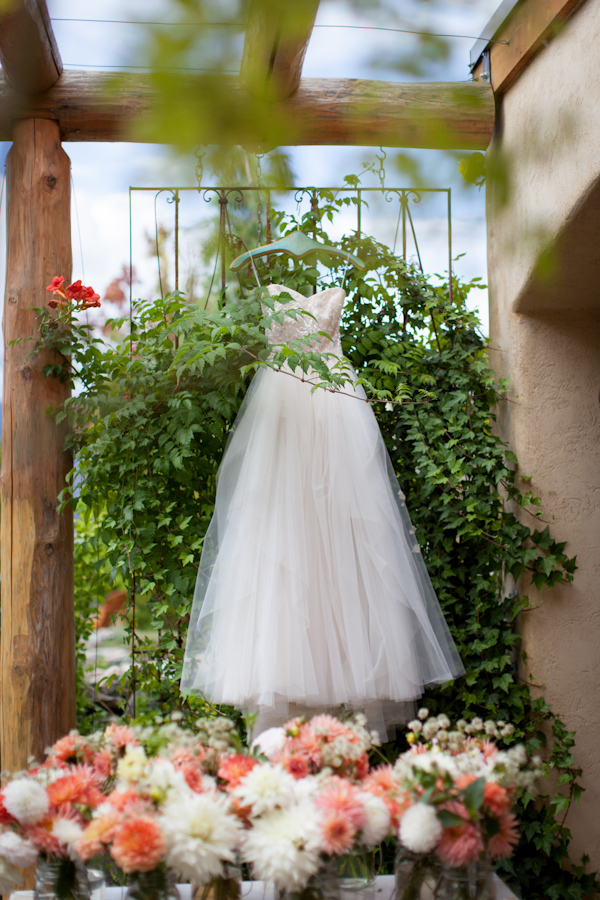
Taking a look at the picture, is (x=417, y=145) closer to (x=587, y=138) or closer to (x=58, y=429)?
(x=587, y=138)

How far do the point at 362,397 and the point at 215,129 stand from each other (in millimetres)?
1579

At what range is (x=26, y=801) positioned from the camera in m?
0.90

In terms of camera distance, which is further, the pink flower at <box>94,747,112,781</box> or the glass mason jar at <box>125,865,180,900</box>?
the pink flower at <box>94,747,112,781</box>

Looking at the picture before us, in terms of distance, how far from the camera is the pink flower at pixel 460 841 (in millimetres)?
855

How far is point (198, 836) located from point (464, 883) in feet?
1.28

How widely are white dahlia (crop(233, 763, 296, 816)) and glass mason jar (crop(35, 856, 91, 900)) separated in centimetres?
27

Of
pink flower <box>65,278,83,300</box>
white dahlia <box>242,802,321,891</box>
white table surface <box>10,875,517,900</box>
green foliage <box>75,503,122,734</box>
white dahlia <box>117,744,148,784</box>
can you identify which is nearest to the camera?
white dahlia <box>242,802,321,891</box>

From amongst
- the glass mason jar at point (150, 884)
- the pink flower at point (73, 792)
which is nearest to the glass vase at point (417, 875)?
the glass mason jar at point (150, 884)

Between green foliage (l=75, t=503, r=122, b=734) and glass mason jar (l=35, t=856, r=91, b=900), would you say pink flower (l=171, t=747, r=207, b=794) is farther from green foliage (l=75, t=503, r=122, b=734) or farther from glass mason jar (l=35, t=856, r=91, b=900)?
green foliage (l=75, t=503, r=122, b=734)

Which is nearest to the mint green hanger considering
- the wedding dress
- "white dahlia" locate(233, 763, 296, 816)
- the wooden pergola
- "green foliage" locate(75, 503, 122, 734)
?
the wedding dress

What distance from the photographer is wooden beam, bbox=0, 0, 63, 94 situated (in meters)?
0.38

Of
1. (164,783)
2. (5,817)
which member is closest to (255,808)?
(164,783)

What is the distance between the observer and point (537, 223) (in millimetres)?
579

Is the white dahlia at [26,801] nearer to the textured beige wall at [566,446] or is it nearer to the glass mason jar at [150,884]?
the glass mason jar at [150,884]
